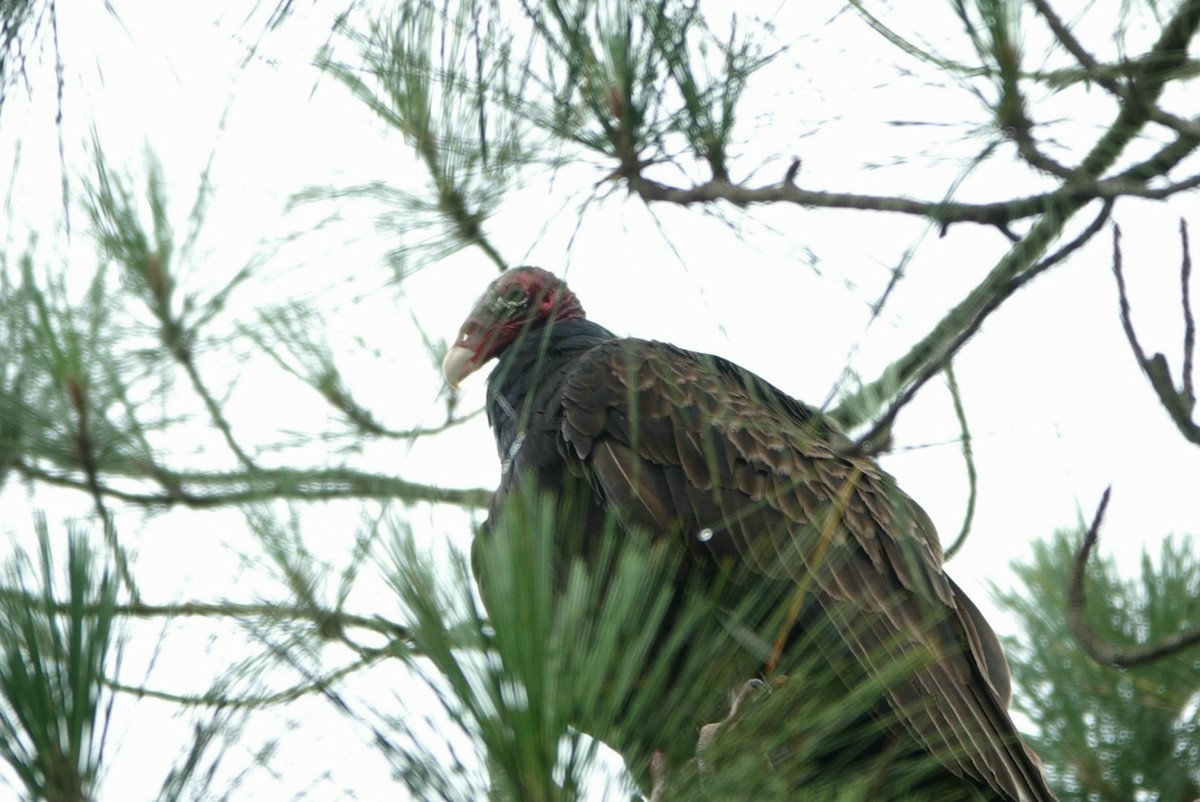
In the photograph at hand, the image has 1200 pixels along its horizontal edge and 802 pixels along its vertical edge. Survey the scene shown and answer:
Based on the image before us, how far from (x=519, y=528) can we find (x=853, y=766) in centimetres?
139

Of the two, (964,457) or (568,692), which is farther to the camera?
(964,457)

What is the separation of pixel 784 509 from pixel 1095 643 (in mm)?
1221

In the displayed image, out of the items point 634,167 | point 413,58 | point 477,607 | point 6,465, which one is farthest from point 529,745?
point 6,465

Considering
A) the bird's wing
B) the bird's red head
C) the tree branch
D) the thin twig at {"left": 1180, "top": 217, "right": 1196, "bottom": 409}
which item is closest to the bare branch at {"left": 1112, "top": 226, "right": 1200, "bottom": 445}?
the thin twig at {"left": 1180, "top": 217, "right": 1196, "bottom": 409}

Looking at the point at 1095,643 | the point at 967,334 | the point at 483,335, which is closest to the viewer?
the point at 967,334

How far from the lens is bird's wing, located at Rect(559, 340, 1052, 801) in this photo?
316cm

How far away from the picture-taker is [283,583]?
2.53 m

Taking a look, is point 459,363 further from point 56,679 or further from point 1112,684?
point 56,679

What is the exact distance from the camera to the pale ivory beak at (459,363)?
3859mm

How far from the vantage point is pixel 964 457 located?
102 inches

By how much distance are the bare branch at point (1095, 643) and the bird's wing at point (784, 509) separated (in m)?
0.74

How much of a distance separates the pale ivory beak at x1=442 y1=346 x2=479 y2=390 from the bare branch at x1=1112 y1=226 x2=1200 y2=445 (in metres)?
2.20

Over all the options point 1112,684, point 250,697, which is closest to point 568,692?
point 250,697

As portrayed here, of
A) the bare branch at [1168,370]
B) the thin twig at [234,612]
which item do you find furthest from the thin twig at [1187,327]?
the thin twig at [234,612]
